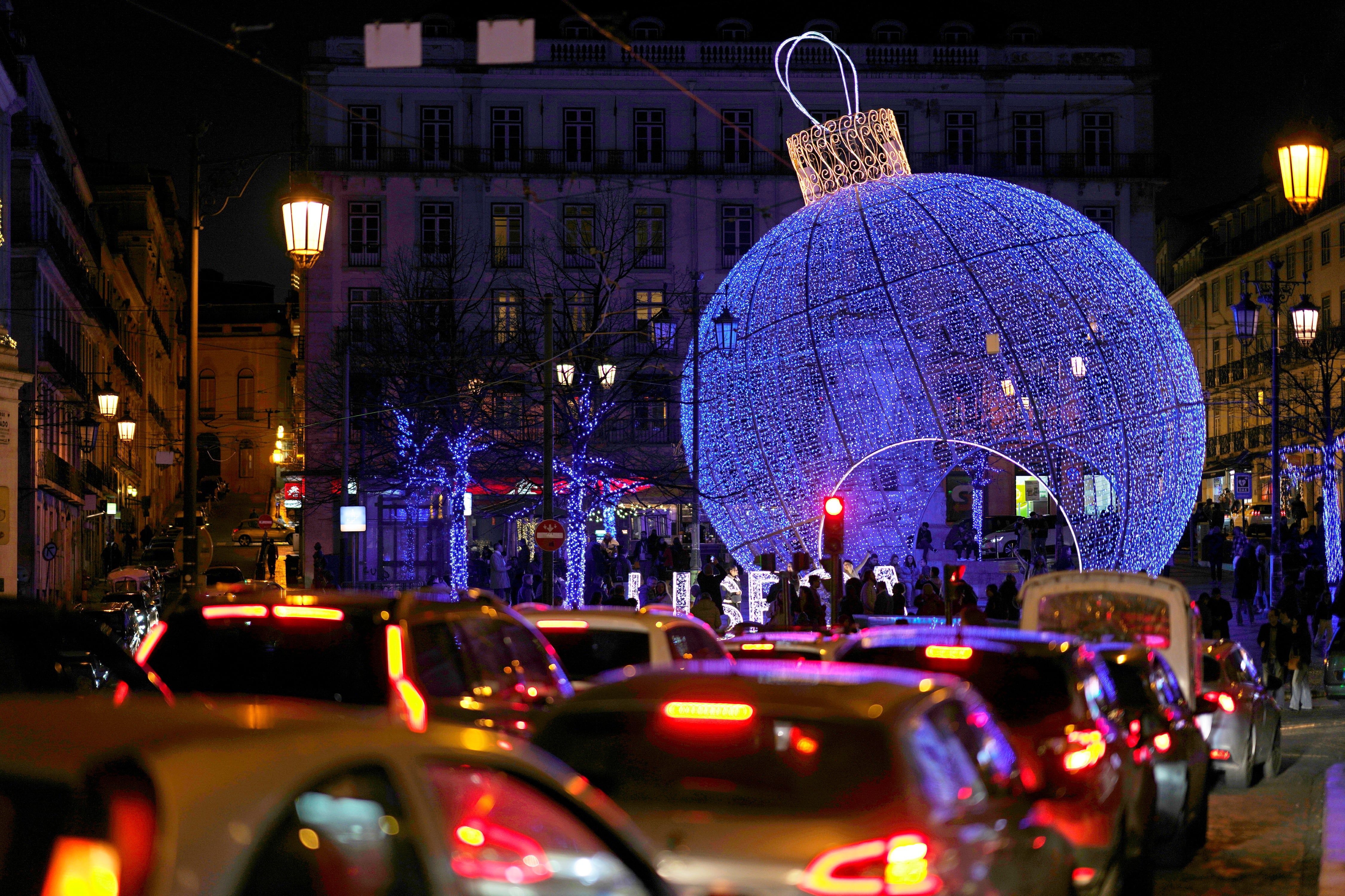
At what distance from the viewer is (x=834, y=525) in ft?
70.5

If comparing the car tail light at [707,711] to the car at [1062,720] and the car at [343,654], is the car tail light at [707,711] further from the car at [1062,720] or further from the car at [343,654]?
the car at [1062,720]

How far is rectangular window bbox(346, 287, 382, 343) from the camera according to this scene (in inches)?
1800

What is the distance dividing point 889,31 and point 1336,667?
4318cm

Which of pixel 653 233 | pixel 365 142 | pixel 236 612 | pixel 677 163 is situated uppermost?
pixel 365 142

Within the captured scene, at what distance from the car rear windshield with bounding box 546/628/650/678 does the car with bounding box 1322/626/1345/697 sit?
55.6 ft

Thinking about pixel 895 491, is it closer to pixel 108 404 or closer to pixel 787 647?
pixel 108 404

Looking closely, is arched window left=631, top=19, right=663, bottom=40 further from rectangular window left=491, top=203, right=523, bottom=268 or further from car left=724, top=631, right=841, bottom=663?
car left=724, top=631, right=841, bottom=663

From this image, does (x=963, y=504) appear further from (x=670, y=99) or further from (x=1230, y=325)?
(x=1230, y=325)

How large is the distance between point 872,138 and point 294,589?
23.4 metres

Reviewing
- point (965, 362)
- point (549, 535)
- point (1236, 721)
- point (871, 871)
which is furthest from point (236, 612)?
point (965, 362)

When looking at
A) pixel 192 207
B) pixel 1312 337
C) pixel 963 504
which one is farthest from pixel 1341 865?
pixel 963 504

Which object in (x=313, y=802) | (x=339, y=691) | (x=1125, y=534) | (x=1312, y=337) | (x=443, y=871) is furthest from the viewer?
(x=1312, y=337)

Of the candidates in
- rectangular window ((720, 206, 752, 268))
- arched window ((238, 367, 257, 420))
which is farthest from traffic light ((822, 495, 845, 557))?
arched window ((238, 367, 257, 420))

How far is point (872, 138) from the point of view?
2986 centimetres
